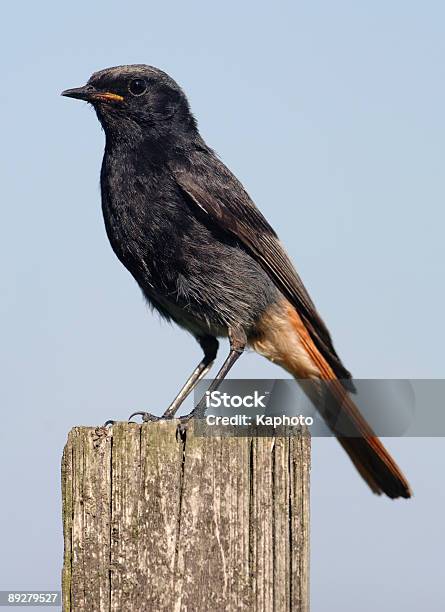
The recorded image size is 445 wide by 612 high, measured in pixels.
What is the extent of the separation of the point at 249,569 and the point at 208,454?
0.42 meters

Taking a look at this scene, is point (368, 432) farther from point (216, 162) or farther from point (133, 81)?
point (133, 81)

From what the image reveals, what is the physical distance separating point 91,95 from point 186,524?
3.81 m

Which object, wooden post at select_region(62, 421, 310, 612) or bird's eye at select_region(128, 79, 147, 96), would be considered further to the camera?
bird's eye at select_region(128, 79, 147, 96)

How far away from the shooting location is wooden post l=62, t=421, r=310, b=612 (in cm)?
344

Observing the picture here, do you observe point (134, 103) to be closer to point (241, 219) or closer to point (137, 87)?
point (137, 87)

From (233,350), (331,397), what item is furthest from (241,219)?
(331,397)

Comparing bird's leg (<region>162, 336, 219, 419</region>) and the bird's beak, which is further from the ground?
the bird's beak

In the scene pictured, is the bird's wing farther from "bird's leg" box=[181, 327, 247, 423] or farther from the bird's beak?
the bird's beak

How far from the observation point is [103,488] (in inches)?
139

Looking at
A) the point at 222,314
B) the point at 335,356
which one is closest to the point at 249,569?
the point at 222,314

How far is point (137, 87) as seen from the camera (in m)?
6.64

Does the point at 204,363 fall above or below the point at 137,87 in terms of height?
below

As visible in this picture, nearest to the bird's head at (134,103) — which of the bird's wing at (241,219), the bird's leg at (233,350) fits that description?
the bird's wing at (241,219)

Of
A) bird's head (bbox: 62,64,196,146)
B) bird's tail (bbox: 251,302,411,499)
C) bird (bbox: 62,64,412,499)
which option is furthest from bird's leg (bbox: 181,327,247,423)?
bird's head (bbox: 62,64,196,146)
